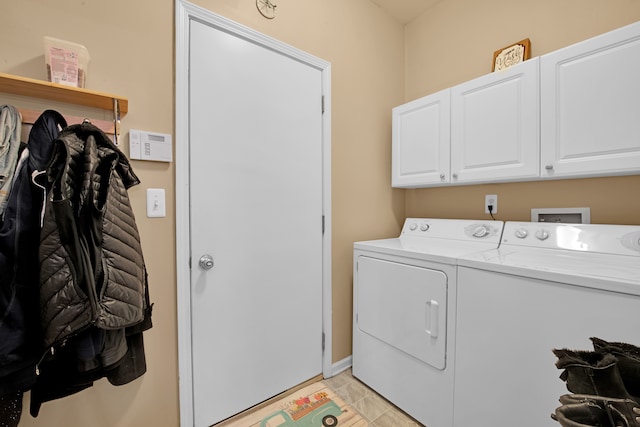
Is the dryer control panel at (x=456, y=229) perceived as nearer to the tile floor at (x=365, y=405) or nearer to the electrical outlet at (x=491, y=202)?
the electrical outlet at (x=491, y=202)

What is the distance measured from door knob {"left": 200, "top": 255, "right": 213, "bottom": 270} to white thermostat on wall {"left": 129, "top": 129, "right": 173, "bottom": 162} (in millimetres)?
531

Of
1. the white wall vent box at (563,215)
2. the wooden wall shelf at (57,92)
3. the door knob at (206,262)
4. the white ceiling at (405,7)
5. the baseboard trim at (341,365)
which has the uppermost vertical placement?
the white ceiling at (405,7)

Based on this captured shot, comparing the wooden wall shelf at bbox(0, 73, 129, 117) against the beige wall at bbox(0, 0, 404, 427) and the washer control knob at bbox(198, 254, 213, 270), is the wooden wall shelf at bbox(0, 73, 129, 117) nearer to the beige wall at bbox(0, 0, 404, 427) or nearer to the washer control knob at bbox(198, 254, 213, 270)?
the beige wall at bbox(0, 0, 404, 427)

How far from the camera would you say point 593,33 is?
57.8 inches

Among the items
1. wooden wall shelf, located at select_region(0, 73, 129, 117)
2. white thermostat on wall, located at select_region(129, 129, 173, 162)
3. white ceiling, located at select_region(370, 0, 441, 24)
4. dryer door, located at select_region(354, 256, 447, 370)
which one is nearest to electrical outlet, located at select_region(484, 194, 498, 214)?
dryer door, located at select_region(354, 256, 447, 370)

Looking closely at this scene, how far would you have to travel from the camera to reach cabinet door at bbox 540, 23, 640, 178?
46.0 inches

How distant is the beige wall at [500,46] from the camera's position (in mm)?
1424

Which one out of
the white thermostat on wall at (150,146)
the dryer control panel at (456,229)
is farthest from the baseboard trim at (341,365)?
the white thermostat on wall at (150,146)

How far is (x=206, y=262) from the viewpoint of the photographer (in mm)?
1364

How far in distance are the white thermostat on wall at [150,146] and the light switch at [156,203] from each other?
0.16 metres

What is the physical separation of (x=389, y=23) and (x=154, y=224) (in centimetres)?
250

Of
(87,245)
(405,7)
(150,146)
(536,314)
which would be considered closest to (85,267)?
(87,245)

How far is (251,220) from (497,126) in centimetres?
162

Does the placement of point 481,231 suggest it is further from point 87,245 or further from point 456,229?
point 87,245
